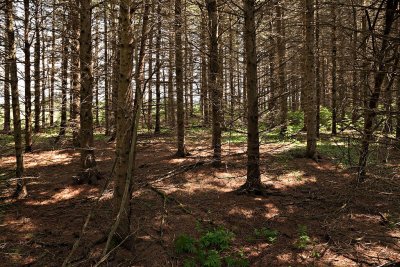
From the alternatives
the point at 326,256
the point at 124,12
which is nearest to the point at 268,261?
the point at 326,256

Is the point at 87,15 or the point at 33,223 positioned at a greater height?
the point at 87,15

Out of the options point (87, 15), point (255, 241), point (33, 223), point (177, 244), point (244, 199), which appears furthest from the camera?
point (87, 15)

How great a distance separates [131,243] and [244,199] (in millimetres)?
3735

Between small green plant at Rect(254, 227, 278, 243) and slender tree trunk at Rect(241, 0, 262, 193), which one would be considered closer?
small green plant at Rect(254, 227, 278, 243)

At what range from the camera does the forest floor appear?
5.82m

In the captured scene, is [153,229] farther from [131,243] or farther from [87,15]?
[87,15]

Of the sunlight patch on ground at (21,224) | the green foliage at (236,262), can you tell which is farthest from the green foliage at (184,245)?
the sunlight patch on ground at (21,224)

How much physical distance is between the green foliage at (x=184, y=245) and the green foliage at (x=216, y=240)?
10.6 inches

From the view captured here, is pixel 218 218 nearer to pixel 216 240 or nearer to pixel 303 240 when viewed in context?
pixel 216 240

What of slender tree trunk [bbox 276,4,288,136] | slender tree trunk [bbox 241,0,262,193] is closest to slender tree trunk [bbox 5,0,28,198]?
slender tree trunk [bbox 241,0,262,193]

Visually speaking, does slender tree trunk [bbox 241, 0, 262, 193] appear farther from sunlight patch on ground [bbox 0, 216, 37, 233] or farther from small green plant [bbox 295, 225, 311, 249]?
sunlight patch on ground [bbox 0, 216, 37, 233]

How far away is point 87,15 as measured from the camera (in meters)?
9.33

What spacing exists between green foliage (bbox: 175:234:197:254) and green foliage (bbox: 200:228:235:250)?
27 centimetres

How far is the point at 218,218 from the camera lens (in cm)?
757
